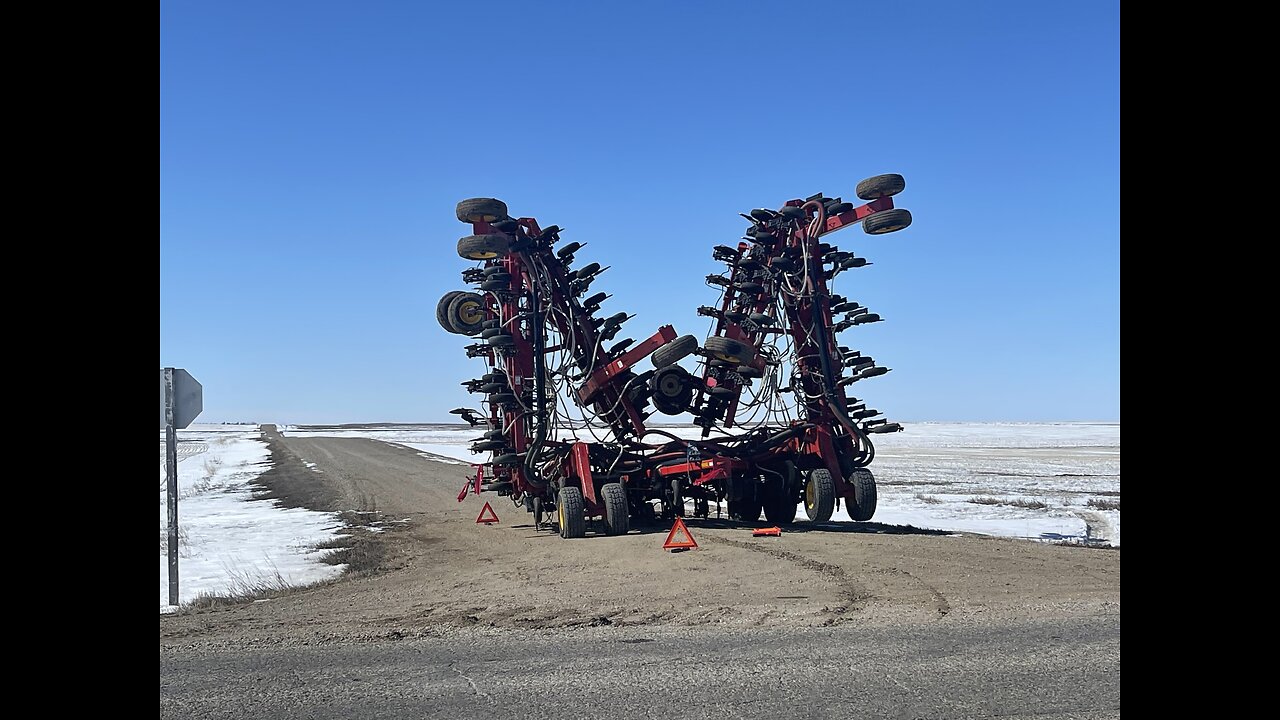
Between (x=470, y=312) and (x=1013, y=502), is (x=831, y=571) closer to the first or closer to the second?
(x=470, y=312)

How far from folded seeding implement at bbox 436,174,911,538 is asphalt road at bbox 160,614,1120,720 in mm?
9755

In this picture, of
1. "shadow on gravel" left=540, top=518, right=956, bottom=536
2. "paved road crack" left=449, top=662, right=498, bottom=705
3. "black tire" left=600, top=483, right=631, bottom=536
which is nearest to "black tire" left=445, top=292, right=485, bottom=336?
"shadow on gravel" left=540, top=518, right=956, bottom=536

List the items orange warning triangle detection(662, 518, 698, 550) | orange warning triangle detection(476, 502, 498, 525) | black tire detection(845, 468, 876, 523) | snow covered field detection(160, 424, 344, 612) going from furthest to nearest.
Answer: orange warning triangle detection(476, 502, 498, 525), black tire detection(845, 468, 876, 523), orange warning triangle detection(662, 518, 698, 550), snow covered field detection(160, 424, 344, 612)

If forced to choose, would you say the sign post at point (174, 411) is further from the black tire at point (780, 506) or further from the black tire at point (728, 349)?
Result: the black tire at point (780, 506)

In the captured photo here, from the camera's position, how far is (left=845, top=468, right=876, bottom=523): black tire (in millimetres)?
19109

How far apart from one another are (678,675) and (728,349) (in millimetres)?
Result: 11640

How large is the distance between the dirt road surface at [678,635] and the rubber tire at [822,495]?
7.08ft

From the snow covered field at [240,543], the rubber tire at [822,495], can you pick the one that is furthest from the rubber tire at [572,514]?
the rubber tire at [822,495]

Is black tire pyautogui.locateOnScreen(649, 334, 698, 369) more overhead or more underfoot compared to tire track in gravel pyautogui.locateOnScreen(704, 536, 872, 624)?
more overhead

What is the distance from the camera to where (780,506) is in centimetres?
2009

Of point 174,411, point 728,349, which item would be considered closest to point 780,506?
point 728,349

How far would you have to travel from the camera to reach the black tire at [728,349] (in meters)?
18.8

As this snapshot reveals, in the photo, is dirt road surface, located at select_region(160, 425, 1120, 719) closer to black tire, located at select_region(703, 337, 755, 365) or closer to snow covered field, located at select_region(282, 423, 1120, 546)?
black tire, located at select_region(703, 337, 755, 365)
